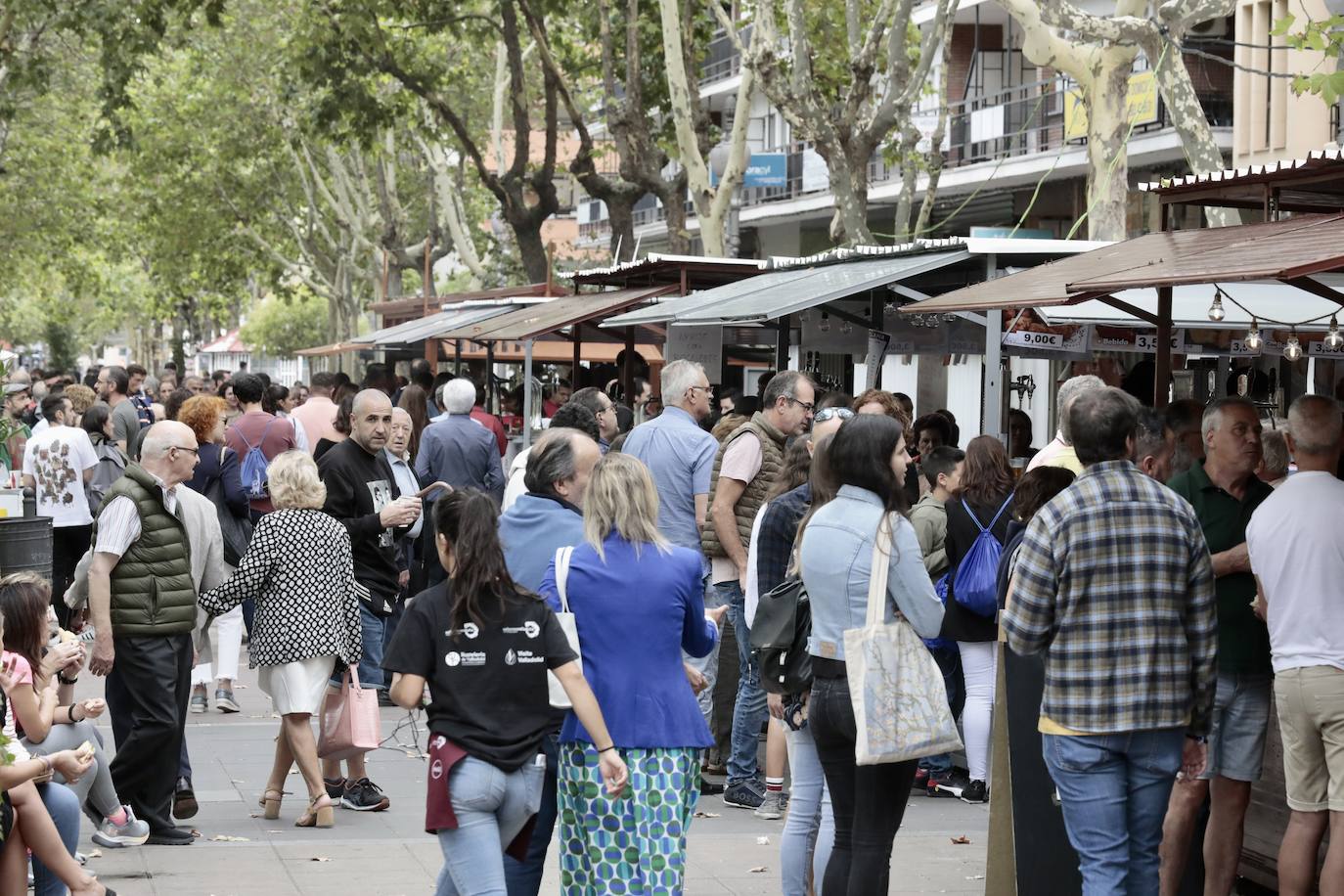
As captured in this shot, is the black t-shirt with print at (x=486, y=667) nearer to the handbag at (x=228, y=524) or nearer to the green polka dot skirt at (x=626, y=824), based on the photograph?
the green polka dot skirt at (x=626, y=824)

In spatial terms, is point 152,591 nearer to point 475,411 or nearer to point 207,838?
point 207,838

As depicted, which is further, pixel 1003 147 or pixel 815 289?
pixel 1003 147

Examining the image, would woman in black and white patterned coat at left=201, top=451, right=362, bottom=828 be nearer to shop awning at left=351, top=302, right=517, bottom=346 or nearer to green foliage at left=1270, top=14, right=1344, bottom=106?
green foliage at left=1270, top=14, right=1344, bottom=106

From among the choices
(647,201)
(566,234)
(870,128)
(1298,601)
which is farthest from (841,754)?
(566,234)

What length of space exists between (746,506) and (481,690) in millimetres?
3699

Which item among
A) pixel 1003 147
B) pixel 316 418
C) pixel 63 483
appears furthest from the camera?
pixel 1003 147

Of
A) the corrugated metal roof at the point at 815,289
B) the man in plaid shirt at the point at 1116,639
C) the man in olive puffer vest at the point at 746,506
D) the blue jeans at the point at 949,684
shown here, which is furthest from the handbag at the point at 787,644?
the corrugated metal roof at the point at 815,289

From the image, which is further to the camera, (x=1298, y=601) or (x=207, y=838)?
(x=207, y=838)

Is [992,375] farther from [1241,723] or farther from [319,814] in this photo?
[1241,723]

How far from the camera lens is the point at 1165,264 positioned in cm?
702

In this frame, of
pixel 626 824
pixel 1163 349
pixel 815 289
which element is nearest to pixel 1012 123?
pixel 815 289

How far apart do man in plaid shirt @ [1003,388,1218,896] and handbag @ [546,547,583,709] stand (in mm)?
1297

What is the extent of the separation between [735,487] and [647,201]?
4615 centimetres

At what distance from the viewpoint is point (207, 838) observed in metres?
8.03
